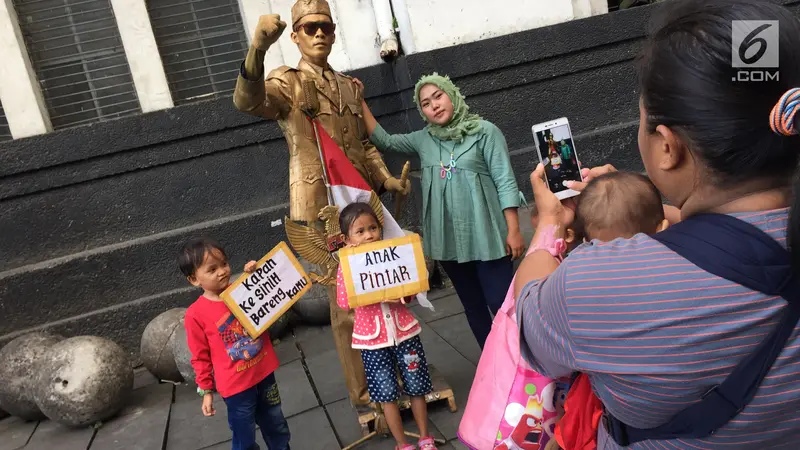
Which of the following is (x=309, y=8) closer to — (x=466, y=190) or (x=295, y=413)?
(x=466, y=190)

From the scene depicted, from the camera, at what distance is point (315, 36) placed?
2887 mm

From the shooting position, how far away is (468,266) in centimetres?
326

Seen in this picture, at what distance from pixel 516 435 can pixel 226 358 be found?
1524 millimetres

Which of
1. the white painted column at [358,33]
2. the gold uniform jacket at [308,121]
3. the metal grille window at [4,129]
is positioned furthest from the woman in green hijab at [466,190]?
the metal grille window at [4,129]

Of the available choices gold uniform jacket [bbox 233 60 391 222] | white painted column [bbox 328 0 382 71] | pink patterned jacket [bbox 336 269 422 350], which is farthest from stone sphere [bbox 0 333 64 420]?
white painted column [bbox 328 0 382 71]

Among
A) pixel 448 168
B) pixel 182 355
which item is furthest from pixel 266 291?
pixel 182 355

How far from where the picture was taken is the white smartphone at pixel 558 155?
187 centimetres

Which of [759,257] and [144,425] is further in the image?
[144,425]

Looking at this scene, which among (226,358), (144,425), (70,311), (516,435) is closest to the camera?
(516,435)

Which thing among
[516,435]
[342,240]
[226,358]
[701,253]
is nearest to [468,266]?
[342,240]

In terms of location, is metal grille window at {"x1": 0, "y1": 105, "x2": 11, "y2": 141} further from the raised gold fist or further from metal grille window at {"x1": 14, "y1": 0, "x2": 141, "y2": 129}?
the raised gold fist

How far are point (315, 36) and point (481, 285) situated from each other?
1668mm

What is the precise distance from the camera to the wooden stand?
300 cm

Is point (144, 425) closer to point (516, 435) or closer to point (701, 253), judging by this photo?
point (516, 435)
